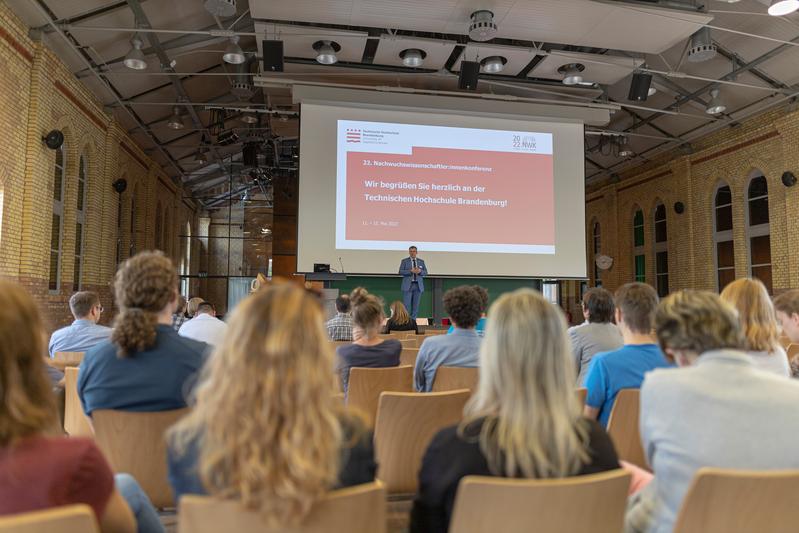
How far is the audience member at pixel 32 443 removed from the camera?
1.05 metres

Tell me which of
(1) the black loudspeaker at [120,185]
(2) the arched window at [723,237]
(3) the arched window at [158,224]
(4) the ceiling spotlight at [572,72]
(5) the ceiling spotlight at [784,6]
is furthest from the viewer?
(3) the arched window at [158,224]

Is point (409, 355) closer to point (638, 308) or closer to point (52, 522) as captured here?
point (638, 308)

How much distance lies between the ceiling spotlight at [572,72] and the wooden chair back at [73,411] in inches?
352

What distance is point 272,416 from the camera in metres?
1.06

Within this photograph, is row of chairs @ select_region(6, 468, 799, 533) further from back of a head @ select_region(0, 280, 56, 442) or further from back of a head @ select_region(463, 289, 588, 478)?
back of a head @ select_region(0, 280, 56, 442)

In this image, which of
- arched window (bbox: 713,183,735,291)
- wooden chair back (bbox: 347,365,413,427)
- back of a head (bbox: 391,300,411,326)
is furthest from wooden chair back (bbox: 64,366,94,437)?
arched window (bbox: 713,183,735,291)

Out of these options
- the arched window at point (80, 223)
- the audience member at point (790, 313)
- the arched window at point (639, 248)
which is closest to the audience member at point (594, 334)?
the audience member at point (790, 313)

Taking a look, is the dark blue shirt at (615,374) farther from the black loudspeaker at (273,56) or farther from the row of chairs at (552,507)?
the black loudspeaker at (273,56)

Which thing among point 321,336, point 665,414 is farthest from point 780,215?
point 321,336

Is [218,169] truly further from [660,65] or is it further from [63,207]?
[660,65]

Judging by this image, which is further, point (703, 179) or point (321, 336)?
point (703, 179)

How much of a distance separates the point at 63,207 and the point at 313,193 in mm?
4418

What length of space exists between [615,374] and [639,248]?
14.7 meters

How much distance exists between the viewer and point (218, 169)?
17375 mm
